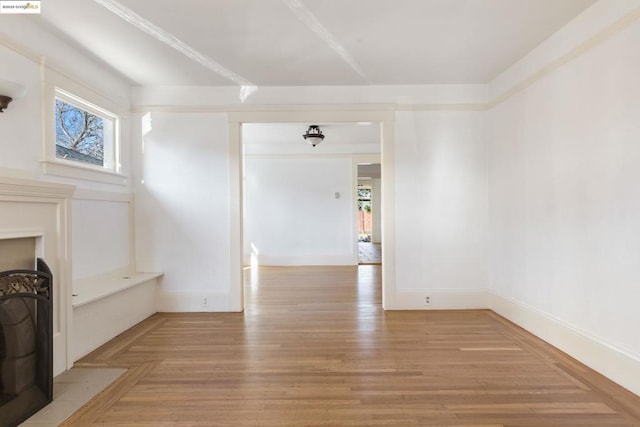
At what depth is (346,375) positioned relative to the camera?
235cm

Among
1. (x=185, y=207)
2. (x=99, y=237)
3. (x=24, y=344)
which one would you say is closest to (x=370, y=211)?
(x=185, y=207)

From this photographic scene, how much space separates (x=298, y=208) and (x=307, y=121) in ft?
11.7

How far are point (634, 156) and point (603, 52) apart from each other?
0.83 m

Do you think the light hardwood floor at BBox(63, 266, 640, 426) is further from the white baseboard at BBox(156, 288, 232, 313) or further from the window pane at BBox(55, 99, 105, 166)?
the window pane at BBox(55, 99, 105, 166)

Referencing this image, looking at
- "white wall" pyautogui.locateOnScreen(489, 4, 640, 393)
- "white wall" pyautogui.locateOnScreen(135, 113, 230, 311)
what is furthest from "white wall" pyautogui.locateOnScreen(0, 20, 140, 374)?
"white wall" pyautogui.locateOnScreen(489, 4, 640, 393)

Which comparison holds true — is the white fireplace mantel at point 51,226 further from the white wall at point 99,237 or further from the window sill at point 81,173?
the white wall at point 99,237

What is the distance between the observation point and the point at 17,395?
188 cm

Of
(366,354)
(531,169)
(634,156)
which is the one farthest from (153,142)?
(634,156)

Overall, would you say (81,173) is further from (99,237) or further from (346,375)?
(346,375)

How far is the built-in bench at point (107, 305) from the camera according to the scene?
2.70 metres

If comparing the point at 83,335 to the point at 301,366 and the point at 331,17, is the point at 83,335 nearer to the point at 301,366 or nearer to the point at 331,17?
the point at 301,366

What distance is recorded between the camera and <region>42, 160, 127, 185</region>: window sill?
2664mm

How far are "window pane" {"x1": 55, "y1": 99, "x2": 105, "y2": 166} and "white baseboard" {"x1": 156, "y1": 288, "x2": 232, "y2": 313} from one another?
5.62ft

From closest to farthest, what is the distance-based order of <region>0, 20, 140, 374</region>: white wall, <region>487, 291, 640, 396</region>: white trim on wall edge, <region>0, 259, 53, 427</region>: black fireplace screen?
1. <region>0, 259, 53, 427</region>: black fireplace screen
2. <region>487, 291, 640, 396</region>: white trim on wall edge
3. <region>0, 20, 140, 374</region>: white wall
